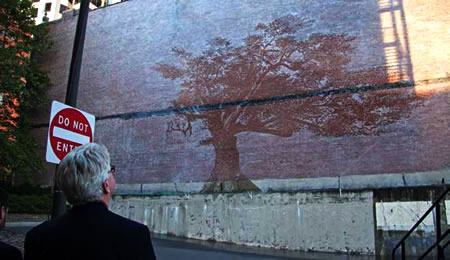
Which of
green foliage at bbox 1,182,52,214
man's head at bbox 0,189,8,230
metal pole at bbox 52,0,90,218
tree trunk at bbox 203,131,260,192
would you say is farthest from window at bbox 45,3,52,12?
man's head at bbox 0,189,8,230

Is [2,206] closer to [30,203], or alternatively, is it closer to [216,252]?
[216,252]

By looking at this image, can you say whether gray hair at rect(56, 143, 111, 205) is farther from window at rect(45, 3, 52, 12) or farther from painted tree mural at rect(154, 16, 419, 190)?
window at rect(45, 3, 52, 12)

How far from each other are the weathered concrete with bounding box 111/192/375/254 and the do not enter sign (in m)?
8.98

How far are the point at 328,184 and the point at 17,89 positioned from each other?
13.0 meters

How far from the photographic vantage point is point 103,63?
20156mm

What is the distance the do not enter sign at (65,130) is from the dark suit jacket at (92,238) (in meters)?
2.74

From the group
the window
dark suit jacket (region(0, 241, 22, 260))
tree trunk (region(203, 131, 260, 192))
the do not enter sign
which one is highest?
the window

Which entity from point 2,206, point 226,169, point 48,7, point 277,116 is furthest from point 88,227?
point 48,7

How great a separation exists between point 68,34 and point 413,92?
679 inches

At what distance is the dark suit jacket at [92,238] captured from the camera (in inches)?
67.9

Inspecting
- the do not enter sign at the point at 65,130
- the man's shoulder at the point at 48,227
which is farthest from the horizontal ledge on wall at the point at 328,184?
the man's shoulder at the point at 48,227

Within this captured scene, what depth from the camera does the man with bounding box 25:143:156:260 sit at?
173 centimetres

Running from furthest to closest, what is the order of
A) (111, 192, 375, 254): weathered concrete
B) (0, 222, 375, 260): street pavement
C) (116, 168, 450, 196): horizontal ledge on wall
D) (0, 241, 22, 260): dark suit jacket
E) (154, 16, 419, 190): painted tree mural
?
(154, 16, 419, 190): painted tree mural → (116, 168, 450, 196): horizontal ledge on wall → (111, 192, 375, 254): weathered concrete → (0, 222, 375, 260): street pavement → (0, 241, 22, 260): dark suit jacket

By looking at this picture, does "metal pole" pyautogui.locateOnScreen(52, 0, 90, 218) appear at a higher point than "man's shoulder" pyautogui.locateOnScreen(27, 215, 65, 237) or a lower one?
higher
